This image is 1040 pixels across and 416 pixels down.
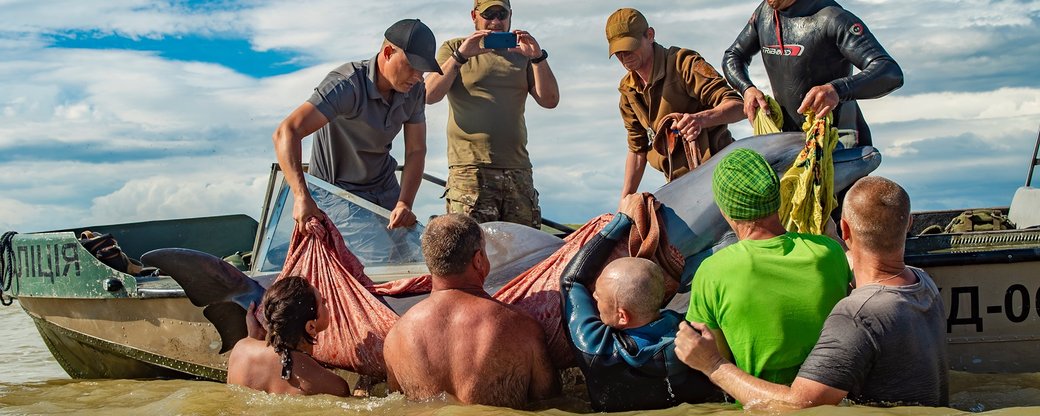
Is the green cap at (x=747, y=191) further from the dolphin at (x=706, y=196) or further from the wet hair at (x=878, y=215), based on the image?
the dolphin at (x=706, y=196)

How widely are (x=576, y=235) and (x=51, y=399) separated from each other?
3582 millimetres

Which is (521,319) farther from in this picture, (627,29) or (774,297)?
(627,29)

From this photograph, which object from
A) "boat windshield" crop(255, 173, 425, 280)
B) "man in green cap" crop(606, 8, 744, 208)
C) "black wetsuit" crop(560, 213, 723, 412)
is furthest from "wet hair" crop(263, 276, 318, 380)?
"man in green cap" crop(606, 8, 744, 208)

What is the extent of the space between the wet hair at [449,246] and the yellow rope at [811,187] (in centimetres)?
152

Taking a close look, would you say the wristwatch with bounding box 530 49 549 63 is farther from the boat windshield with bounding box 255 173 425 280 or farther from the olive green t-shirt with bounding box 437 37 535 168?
the boat windshield with bounding box 255 173 425 280

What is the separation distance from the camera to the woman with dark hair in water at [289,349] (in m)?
4.91

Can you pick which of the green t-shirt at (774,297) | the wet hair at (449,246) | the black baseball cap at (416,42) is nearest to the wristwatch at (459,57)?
the black baseball cap at (416,42)

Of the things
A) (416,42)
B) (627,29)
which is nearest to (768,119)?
(627,29)

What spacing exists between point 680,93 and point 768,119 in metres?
0.82

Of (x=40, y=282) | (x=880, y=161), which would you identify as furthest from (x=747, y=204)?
(x=40, y=282)

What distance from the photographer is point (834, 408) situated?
11.9 feet

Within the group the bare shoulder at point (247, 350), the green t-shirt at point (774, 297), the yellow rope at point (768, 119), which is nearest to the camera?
the green t-shirt at point (774, 297)

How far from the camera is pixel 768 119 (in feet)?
19.4

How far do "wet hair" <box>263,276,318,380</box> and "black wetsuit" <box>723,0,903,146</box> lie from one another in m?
3.03
